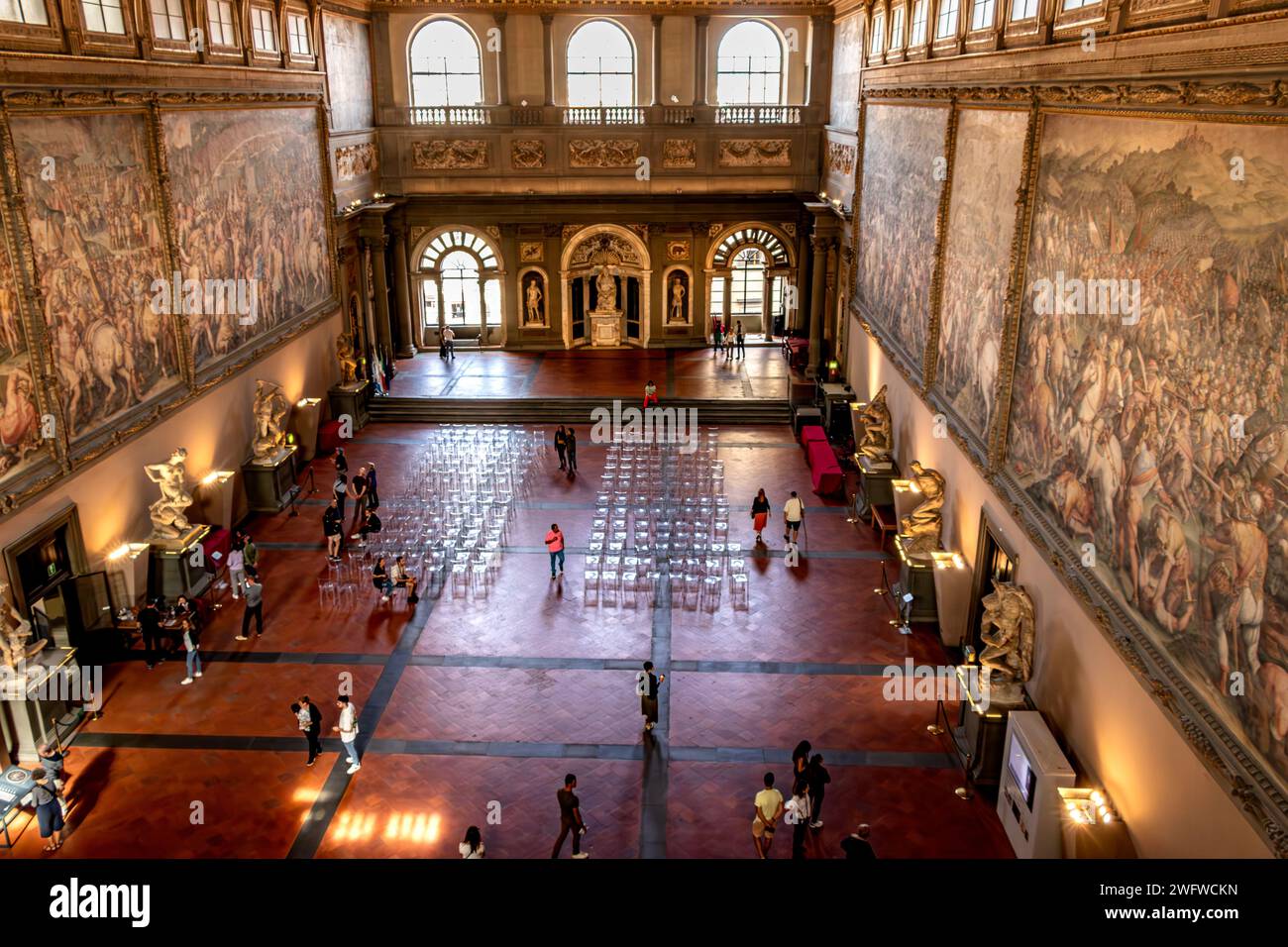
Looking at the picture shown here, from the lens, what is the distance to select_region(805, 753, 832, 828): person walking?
1055 cm

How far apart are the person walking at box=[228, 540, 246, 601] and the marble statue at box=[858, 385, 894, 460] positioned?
38.1 feet

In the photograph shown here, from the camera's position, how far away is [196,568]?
1580 centimetres

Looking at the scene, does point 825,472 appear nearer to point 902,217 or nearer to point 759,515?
point 759,515

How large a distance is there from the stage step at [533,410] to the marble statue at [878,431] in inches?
233

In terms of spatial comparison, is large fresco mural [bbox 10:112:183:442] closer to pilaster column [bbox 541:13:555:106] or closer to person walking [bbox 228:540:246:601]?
person walking [bbox 228:540:246:601]

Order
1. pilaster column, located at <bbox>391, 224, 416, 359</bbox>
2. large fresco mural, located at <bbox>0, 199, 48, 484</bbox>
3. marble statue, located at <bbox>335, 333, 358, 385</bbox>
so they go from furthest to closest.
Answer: pilaster column, located at <bbox>391, 224, 416, 359</bbox>, marble statue, located at <bbox>335, 333, 358, 385</bbox>, large fresco mural, located at <bbox>0, 199, 48, 484</bbox>

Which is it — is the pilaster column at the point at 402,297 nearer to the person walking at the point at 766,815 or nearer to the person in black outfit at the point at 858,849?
the person walking at the point at 766,815

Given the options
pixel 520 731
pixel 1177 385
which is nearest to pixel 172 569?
pixel 520 731

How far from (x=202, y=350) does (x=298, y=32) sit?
364 inches

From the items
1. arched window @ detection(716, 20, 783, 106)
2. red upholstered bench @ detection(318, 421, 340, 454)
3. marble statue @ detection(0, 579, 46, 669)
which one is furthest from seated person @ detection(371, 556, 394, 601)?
arched window @ detection(716, 20, 783, 106)

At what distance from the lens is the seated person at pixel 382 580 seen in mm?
15945

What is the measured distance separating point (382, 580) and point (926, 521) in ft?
28.4

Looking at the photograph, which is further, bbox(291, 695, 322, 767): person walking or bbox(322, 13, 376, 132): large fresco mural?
bbox(322, 13, 376, 132): large fresco mural
